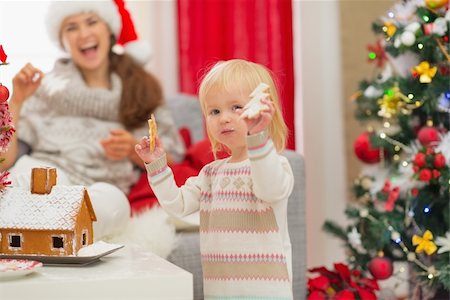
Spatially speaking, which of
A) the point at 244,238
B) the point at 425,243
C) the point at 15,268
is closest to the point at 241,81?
the point at 244,238

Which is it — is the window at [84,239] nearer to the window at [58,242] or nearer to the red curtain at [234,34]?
the window at [58,242]

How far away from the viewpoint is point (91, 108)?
2.37 metres

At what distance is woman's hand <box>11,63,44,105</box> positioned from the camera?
6.35 ft

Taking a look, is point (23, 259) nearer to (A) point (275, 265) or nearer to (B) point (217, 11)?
(A) point (275, 265)

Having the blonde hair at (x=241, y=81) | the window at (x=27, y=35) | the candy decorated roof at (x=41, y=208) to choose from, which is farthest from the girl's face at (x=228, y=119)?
the window at (x=27, y=35)

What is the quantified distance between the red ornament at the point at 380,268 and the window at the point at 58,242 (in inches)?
48.1

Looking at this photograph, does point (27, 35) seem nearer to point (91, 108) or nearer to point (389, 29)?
point (91, 108)

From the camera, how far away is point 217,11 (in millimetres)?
3072

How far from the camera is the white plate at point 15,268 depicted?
1.16 meters

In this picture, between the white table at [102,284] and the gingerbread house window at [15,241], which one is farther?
the gingerbread house window at [15,241]

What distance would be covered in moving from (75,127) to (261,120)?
118 centimetres

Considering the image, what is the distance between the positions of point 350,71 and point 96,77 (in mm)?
1127

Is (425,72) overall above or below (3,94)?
above

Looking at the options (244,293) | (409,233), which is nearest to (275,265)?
(244,293)
